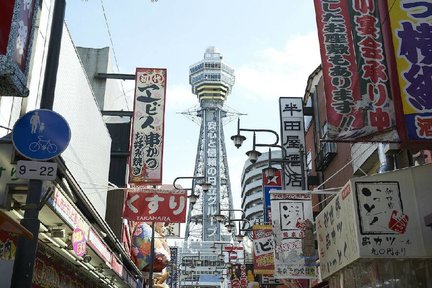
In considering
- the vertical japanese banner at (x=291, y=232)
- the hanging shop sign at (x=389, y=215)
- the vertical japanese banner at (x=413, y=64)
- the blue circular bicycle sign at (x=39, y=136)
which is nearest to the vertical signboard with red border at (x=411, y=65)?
the vertical japanese banner at (x=413, y=64)

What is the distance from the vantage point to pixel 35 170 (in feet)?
21.9

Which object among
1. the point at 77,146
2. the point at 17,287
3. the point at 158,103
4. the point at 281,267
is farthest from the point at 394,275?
the point at 158,103

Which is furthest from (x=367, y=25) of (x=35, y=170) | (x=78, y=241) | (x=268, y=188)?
(x=268, y=188)

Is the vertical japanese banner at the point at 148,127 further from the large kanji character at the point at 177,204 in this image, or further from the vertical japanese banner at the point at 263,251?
the vertical japanese banner at the point at 263,251

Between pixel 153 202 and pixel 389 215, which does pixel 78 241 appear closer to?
pixel 389 215

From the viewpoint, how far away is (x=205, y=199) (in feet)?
503

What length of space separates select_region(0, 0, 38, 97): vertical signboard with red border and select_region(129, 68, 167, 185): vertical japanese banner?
47.8 feet

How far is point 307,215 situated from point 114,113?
43.3 ft

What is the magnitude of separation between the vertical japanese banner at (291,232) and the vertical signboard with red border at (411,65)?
749 cm

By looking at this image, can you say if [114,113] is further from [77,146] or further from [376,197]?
[376,197]

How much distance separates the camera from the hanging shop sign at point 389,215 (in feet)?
25.4

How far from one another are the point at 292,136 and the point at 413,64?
14.4m

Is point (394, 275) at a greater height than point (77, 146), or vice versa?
point (77, 146)

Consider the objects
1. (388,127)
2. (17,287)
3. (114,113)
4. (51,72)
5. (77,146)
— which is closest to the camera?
(17,287)
